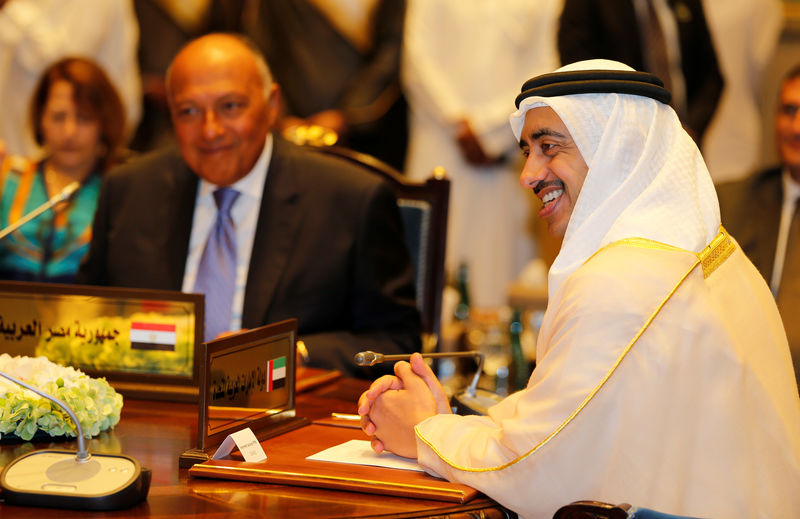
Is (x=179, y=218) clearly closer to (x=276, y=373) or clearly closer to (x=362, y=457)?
(x=276, y=373)

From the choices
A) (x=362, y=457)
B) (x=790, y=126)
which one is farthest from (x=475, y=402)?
(x=790, y=126)

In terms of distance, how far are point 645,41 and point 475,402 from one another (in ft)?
10.6

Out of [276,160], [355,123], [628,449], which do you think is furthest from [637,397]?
[355,123]

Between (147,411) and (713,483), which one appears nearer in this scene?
(713,483)

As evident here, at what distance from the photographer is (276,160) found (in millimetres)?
3291

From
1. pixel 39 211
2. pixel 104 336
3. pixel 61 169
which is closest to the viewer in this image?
pixel 104 336

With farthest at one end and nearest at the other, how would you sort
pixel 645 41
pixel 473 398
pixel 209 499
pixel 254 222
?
pixel 645 41
pixel 254 222
pixel 473 398
pixel 209 499

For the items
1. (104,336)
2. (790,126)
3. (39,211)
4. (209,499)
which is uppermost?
(790,126)

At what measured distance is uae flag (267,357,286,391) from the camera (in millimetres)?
1988

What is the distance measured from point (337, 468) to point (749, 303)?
775mm

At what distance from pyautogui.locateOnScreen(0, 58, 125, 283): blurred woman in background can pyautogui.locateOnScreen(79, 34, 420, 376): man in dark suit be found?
2.65ft

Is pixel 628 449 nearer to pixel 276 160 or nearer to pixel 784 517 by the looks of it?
pixel 784 517

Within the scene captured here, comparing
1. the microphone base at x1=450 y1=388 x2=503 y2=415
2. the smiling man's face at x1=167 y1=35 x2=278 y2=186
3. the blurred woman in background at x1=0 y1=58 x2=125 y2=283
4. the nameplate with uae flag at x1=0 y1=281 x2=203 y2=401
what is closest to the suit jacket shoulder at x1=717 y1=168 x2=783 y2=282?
the smiling man's face at x1=167 y1=35 x2=278 y2=186

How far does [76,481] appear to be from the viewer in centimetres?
153
